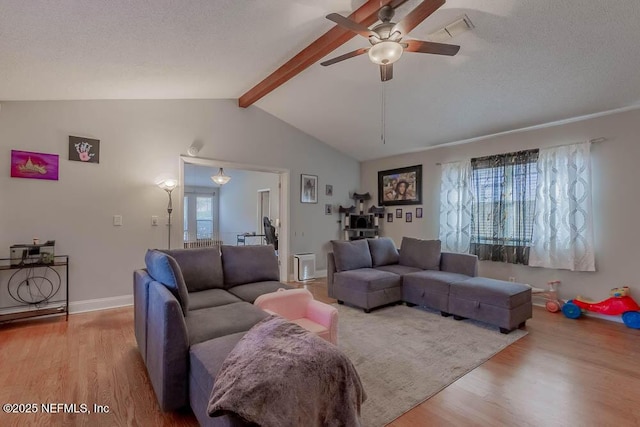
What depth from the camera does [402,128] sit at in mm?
4879

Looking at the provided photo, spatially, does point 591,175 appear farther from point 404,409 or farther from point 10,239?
point 10,239

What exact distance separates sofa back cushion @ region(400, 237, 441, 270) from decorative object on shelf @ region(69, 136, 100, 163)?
4403mm

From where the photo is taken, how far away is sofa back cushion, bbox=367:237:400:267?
4.62 m

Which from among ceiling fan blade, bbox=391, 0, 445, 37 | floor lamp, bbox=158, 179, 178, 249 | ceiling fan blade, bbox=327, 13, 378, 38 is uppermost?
ceiling fan blade, bbox=391, 0, 445, 37

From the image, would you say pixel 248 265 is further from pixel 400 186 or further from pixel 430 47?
pixel 400 186

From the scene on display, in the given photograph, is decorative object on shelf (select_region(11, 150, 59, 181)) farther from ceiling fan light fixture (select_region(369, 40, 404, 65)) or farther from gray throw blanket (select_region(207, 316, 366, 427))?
ceiling fan light fixture (select_region(369, 40, 404, 65))

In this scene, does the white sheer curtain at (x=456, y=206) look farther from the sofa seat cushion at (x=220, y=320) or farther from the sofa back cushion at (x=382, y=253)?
the sofa seat cushion at (x=220, y=320)

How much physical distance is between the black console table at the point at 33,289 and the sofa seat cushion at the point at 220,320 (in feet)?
7.52

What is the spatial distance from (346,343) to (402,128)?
3450mm

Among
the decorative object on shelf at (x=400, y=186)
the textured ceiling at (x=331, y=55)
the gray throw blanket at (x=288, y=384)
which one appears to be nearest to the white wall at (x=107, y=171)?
the textured ceiling at (x=331, y=55)

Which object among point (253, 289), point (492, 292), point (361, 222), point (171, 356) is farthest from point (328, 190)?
point (171, 356)

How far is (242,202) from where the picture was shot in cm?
895

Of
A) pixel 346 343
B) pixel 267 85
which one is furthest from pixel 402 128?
pixel 346 343

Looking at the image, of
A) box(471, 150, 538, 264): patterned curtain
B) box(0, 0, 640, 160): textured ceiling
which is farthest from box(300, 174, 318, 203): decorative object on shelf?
box(471, 150, 538, 264): patterned curtain
